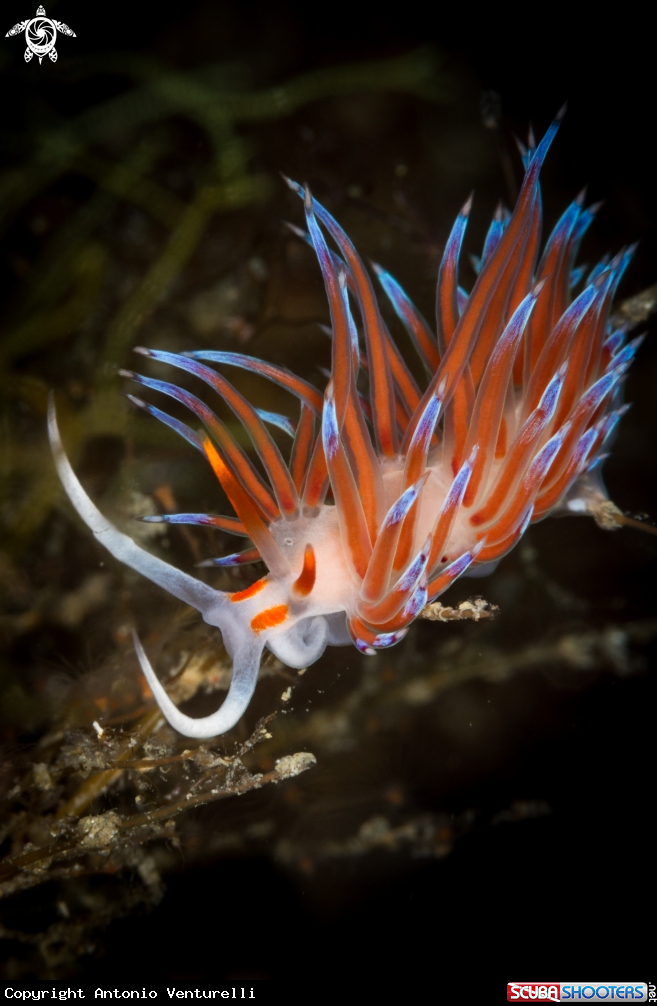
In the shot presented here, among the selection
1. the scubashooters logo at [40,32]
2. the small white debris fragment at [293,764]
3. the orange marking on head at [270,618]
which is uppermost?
the scubashooters logo at [40,32]

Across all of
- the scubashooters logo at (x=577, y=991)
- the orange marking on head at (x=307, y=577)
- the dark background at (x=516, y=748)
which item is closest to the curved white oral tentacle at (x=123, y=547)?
the orange marking on head at (x=307, y=577)

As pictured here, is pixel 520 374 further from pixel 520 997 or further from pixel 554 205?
pixel 520 997

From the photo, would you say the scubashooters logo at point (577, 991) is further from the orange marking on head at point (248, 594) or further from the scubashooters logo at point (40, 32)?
the scubashooters logo at point (40, 32)

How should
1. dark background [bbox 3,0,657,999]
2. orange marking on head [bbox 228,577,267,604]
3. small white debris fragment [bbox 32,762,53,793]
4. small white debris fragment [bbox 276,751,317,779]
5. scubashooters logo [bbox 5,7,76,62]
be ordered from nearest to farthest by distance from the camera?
orange marking on head [bbox 228,577,267,604] < small white debris fragment [bbox 276,751,317,779] < small white debris fragment [bbox 32,762,53,793] < dark background [bbox 3,0,657,999] < scubashooters logo [bbox 5,7,76,62]

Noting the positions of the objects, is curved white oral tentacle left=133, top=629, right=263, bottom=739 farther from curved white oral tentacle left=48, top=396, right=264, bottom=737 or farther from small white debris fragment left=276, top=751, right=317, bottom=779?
small white debris fragment left=276, top=751, right=317, bottom=779

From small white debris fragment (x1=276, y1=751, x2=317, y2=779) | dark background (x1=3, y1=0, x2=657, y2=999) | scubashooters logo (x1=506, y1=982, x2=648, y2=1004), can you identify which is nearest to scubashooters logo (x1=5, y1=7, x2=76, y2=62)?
dark background (x1=3, y1=0, x2=657, y2=999)

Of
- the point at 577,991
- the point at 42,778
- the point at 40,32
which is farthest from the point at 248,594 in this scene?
the point at 40,32

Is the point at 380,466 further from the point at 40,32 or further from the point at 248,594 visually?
the point at 40,32

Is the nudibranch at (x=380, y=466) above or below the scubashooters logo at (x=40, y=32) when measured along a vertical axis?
below
